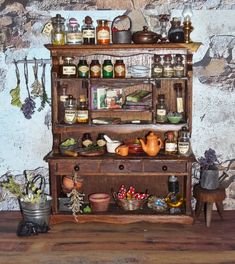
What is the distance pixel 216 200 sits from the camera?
3184 millimetres

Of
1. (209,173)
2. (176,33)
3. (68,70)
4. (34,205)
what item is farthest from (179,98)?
(34,205)

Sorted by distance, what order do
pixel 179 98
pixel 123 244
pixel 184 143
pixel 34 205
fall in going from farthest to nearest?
pixel 179 98
pixel 184 143
pixel 34 205
pixel 123 244

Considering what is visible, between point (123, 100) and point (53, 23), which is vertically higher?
point (53, 23)

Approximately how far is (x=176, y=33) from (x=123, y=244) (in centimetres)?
143

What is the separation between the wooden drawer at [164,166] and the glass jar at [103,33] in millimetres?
873

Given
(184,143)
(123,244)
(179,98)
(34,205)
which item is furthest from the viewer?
(179,98)

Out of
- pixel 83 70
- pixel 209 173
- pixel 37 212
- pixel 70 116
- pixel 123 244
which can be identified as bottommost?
pixel 123 244

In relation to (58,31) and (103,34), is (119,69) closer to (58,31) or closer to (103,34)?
(103,34)

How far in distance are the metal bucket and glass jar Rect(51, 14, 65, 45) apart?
3.57ft

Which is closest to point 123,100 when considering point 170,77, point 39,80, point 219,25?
point 170,77

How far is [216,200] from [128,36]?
1.27 metres

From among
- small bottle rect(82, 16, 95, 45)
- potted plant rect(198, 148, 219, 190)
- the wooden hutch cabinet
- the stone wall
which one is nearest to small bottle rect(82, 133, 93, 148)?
the wooden hutch cabinet

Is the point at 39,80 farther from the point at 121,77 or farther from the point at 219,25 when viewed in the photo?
the point at 219,25

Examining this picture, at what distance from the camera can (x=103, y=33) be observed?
3219mm
